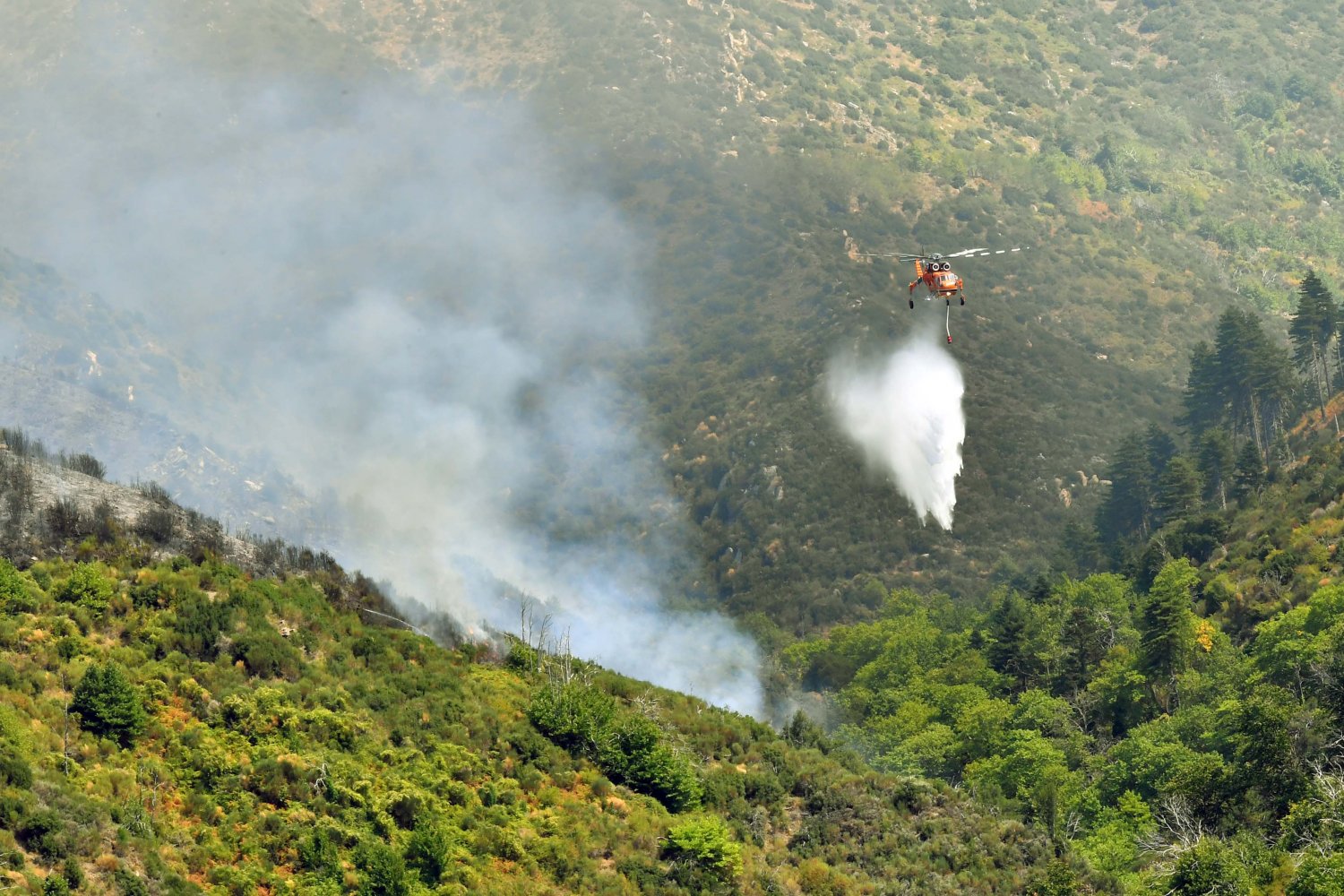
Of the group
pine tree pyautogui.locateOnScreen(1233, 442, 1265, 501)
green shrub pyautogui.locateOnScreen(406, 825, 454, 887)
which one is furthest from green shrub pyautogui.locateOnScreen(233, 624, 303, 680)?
pine tree pyautogui.locateOnScreen(1233, 442, 1265, 501)

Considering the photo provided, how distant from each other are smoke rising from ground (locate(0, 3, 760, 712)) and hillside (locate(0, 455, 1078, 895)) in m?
30.1

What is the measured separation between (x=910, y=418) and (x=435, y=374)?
149 ft

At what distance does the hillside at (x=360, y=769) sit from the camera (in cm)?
6425

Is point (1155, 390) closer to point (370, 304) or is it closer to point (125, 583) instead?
point (370, 304)

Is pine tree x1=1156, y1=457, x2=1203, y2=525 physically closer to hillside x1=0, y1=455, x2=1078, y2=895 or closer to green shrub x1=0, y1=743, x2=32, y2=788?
hillside x1=0, y1=455, x2=1078, y2=895

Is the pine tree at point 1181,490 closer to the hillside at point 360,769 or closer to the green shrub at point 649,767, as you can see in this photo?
the hillside at point 360,769

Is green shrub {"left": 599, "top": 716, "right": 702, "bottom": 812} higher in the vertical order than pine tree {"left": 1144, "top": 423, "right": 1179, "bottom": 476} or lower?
lower

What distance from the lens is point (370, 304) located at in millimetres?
186500

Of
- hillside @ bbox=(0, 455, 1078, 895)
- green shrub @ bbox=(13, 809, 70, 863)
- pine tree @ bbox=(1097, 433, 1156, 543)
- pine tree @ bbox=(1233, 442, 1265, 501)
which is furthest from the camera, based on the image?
pine tree @ bbox=(1097, 433, 1156, 543)

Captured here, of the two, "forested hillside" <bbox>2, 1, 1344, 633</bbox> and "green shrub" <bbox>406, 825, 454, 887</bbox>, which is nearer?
"green shrub" <bbox>406, 825, 454, 887</bbox>

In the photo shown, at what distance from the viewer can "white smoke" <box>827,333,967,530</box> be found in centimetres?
15600

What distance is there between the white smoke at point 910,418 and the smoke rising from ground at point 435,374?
18062 millimetres

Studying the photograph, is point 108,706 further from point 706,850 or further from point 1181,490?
point 1181,490

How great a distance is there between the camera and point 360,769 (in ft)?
238
